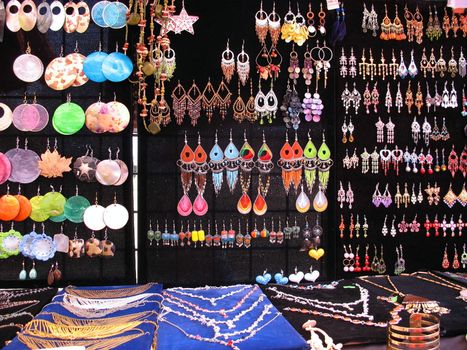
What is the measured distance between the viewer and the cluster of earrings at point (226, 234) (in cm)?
380

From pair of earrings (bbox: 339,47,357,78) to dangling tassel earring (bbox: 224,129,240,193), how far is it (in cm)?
106

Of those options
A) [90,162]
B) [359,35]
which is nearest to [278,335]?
[90,162]

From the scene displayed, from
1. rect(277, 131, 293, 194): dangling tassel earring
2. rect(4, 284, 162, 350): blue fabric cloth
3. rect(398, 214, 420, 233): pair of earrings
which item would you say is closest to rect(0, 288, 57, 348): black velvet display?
rect(4, 284, 162, 350): blue fabric cloth

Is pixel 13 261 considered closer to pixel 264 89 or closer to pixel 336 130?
pixel 264 89

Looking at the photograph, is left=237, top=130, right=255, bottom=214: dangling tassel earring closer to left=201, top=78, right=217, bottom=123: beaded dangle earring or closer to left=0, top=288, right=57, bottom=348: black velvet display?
left=201, top=78, right=217, bottom=123: beaded dangle earring

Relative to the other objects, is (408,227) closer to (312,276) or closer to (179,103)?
(312,276)

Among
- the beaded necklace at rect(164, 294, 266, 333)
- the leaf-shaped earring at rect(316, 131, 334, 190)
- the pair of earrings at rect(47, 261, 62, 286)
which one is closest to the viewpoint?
the beaded necklace at rect(164, 294, 266, 333)

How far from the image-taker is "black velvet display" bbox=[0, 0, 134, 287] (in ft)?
12.0

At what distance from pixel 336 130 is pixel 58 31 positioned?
2.25 m

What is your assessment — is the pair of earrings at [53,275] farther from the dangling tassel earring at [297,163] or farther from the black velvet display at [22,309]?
the dangling tassel earring at [297,163]

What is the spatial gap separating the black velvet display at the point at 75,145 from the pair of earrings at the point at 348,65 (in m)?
1.68

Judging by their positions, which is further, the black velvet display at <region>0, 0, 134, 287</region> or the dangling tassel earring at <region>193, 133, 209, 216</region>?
the dangling tassel earring at <region>193, 133, 209, 216</region>

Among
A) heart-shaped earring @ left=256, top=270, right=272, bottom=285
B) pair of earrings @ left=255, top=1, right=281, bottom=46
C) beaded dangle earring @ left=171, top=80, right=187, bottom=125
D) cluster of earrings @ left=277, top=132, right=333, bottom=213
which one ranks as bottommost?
heart-shaped earring @ left=256, top=270, right=272, bottom=285

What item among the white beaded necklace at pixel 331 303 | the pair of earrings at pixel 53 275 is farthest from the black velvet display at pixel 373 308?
the pair of earrings at pixel 53 275
